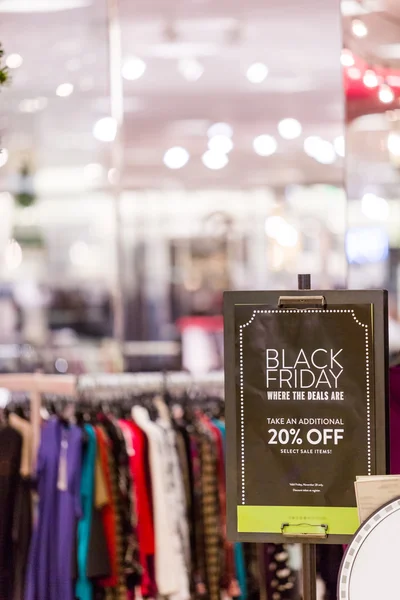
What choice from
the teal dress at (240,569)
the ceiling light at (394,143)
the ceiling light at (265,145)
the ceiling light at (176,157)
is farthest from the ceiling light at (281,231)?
the teal dress at (240,569)

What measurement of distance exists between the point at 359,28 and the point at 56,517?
2529 mm

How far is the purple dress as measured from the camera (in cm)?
274

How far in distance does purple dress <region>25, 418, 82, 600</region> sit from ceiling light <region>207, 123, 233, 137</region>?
10.5ft

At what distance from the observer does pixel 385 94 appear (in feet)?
12.8

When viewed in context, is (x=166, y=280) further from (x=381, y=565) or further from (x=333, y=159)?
(x=381, y=565)

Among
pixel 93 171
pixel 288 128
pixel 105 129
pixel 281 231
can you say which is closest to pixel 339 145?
pixel 288 128

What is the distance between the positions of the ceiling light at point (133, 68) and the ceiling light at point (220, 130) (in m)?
0.58

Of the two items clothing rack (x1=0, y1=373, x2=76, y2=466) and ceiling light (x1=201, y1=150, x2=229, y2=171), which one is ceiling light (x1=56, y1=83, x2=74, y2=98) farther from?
clothing rack (x1=0, y1=373, x2=76, y2=466)

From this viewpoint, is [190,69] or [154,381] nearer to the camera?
[154,381]

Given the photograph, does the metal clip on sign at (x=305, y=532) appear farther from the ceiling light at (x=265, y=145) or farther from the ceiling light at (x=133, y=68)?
the ceiling light at (x=265, y=145)

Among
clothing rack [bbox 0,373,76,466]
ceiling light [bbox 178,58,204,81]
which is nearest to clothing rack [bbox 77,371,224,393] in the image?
clothing rack [bbox 0,373,76,466]

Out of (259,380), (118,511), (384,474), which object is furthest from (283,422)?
(118,511)

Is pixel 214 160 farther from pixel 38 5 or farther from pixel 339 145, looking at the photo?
pixel 38 5

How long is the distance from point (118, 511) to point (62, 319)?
3.04 m
